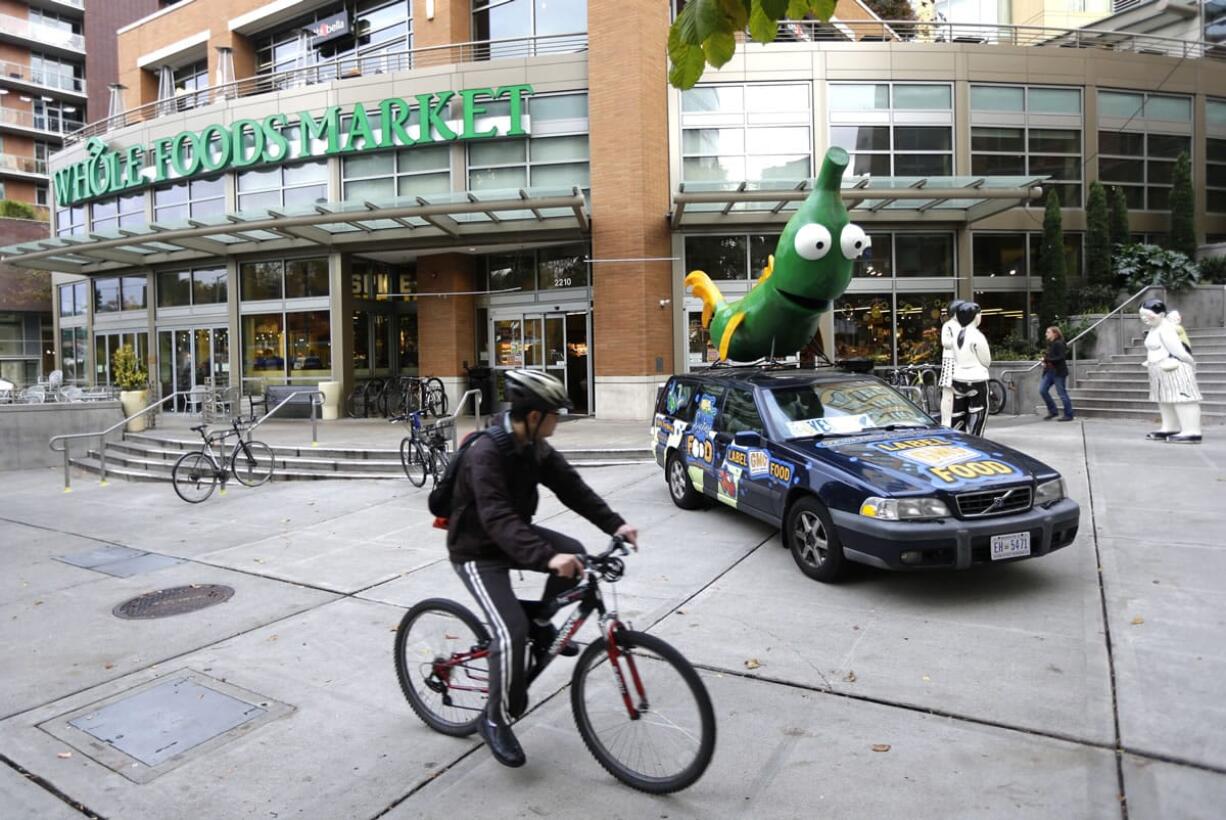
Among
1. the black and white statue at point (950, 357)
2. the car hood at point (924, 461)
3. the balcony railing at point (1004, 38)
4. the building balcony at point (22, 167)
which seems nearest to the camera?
the car hood at point (924, 461)

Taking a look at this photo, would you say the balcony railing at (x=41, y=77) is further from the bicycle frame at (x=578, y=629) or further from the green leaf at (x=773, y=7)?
the green leaf at (x=773, y=7)

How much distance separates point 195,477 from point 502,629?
9247mm

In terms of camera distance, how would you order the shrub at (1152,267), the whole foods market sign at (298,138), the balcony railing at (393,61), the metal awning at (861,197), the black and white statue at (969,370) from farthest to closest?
the balcony railing at (393,61), the whole foods market sign at (298,138), the shrub at (1152,267), the metal awning at (861,197), the black and white statue at (969,370)

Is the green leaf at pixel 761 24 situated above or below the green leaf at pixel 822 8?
below

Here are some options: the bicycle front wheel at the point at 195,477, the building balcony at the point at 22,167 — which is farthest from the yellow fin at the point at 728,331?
the building balcony at the point at 22,167

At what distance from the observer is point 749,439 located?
22.4 ft

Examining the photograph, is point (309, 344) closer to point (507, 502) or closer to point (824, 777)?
point (507, 502)

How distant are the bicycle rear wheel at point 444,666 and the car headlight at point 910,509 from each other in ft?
9.80

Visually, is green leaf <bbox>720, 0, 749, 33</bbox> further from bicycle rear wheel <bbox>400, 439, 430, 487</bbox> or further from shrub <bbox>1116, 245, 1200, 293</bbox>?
shrub <bbox>1116, 245, 1200, 293</bbox>

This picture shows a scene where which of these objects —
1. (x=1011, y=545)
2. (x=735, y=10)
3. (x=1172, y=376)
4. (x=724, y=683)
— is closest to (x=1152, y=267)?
(x=1172, y=376)

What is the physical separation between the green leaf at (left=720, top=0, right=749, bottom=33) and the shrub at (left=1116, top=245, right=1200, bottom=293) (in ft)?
65.6

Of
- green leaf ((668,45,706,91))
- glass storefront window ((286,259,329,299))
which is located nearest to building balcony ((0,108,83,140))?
glass storefront window ((286,259,329,299))

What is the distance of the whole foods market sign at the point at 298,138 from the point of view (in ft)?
63.5

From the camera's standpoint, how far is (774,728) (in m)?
3.78
